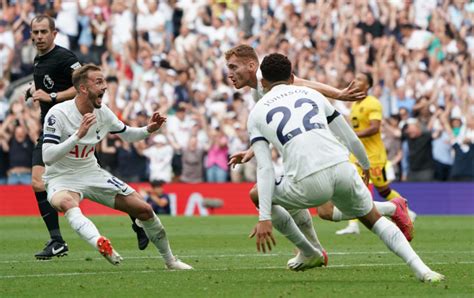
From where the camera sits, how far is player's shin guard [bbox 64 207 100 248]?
1139 centimetres

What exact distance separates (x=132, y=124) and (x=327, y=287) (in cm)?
1708

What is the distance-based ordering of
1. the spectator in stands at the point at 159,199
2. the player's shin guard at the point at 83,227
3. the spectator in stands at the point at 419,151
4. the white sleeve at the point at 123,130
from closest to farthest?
the player's shin guard at the point at 83,227
the white sleeve at the point at 123,130
the spectator in stands at the point at 159,199
the spectator in stands at the point at 419,151

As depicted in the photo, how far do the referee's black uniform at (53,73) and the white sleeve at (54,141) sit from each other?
1.81 meters

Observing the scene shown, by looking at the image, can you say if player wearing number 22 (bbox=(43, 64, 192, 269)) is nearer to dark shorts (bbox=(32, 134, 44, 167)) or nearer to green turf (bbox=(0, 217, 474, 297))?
green turf (bbox=(0, 217, 474, 297))

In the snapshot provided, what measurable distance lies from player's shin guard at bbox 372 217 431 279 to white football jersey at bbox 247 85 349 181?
737mm

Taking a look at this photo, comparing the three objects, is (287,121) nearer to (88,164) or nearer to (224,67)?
(88,164)

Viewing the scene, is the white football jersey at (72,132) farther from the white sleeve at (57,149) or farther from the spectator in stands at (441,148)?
the spectator in stands at (441,148)

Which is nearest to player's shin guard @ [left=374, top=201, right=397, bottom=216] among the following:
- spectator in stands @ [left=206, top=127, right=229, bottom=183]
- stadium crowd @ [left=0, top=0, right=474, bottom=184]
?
stadium crowd @ [left=0, top=0, right=474, bottom=184]

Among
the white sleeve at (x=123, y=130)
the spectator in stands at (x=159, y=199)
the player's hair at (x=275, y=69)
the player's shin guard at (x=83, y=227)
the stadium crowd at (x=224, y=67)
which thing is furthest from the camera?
the stadium crowd at (x=224, y=67)

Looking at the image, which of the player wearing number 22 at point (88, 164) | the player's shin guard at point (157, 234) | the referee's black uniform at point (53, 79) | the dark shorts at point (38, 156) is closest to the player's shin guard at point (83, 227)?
the player wearing number 22 at point (88, 164)

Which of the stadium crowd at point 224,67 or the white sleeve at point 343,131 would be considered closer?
the white sleeve at point 343,131

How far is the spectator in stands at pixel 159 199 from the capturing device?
25567mm

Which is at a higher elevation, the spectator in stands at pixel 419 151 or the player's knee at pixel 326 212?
the player's knee at pixel 326 212

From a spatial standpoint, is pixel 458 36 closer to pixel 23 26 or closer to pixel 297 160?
pixel 23 26
